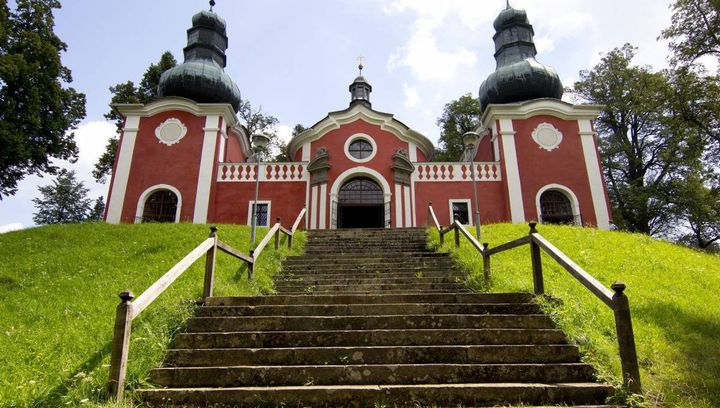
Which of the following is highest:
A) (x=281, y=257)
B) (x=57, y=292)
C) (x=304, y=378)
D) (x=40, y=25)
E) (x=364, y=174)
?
(x=40, y=25)

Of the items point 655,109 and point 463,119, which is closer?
point 655,109

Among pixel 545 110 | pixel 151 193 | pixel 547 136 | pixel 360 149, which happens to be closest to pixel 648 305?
pixel 547 136

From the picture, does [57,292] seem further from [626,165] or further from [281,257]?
[626,165]

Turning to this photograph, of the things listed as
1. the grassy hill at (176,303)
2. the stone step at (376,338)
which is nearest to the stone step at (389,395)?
the grassy hill at (176,303)

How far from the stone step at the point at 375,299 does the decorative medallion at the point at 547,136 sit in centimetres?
1514

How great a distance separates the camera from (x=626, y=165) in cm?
2662

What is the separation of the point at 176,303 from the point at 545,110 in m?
18.3

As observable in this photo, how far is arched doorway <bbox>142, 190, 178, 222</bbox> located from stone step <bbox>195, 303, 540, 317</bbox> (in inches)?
557

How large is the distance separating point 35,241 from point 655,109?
50.0 ft

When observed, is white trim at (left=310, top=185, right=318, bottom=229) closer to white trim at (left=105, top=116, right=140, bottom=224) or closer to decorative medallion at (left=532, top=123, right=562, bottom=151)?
white trim at (left=105, top=116, right=140, bottom=224)

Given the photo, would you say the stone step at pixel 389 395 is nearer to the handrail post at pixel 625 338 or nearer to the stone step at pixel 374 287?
the handrail post at pixel 625 338

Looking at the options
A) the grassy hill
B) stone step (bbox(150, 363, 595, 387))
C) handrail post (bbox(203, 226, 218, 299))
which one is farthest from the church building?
stone step (bbox(150, 363, 595, 387))

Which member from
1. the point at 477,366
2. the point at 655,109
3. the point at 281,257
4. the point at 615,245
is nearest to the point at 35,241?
the point at 281,257

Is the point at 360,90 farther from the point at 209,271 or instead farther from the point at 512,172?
the point at 209,271
